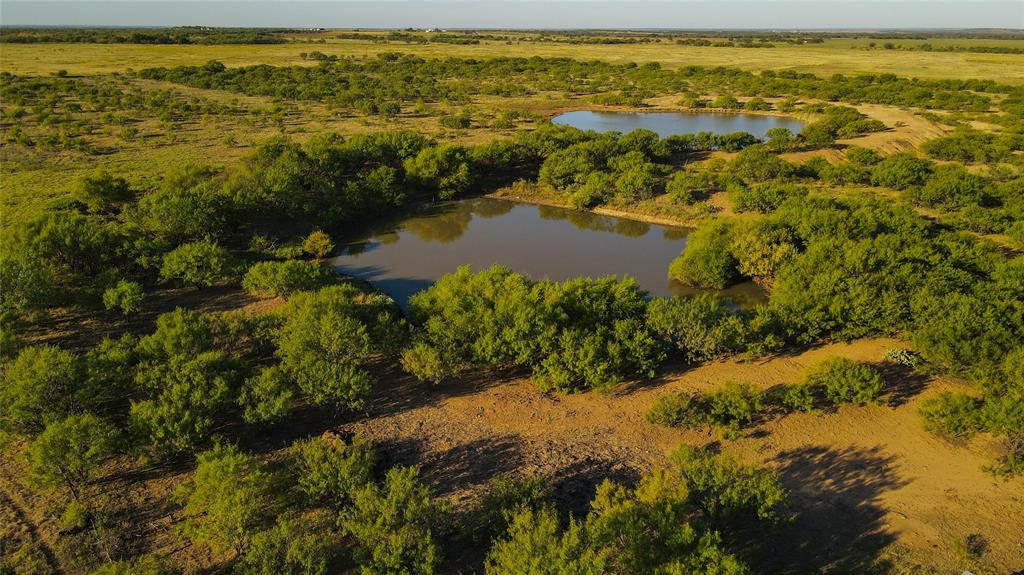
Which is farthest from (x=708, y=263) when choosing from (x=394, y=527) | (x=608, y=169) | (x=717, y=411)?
(x=394, y=527)

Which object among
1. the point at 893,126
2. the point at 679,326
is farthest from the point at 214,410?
the point at 893,126

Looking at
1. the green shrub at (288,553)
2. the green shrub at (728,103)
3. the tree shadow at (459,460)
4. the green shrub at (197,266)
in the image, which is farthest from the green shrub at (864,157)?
the green shrub at (288,553)

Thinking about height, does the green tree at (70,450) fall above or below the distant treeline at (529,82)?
below

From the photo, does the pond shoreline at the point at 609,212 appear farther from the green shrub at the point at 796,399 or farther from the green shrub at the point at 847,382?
the green shrub at the point at 796,399

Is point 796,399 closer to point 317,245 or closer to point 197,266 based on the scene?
point 317,245

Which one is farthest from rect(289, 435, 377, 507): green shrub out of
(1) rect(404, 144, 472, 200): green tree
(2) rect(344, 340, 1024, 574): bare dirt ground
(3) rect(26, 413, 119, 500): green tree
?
(1) rect(404, 144, 472, 200): green tree

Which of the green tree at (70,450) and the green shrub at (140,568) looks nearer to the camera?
the green shrub at (140,568)

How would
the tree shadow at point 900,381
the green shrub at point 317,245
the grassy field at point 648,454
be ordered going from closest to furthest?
the grassy field at point 648,454 → the tree shadow at point 900,381 → the green shrub at point 317,245
